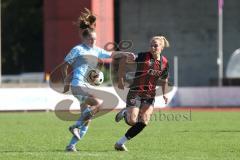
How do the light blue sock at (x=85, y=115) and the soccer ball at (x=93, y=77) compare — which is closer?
the light blue sock at (x=85, y=115)

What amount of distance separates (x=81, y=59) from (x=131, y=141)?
9.25ft

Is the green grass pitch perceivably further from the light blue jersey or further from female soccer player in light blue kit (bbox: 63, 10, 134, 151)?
the light blue jersey

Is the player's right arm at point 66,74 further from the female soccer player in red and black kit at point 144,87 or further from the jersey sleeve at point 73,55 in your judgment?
the female soccer player in red and black kit at point 144,87

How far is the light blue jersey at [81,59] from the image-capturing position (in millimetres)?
12461

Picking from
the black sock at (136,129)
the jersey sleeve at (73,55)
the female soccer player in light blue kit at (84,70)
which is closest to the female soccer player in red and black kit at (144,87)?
the black sock at (136,129)

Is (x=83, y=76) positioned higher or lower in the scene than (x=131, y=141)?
higher

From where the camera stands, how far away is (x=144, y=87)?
1288 centimetres

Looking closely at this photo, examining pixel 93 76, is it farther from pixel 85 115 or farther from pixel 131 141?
pixel 131 141

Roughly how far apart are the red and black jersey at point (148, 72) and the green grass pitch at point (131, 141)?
104cm

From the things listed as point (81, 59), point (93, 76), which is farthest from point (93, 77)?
point (81, 59)

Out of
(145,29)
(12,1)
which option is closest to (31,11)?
(12,1)

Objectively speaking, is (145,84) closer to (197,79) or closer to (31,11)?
(197,79)

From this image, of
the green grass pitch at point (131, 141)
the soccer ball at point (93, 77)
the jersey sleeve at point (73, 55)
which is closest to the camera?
the green grass pitch at point (131, 141)

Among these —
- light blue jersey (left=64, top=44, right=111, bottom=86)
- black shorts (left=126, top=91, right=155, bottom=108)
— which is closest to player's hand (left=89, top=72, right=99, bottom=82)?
light blue jersey (left=64, top=44, right=111, bottom=86)
